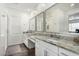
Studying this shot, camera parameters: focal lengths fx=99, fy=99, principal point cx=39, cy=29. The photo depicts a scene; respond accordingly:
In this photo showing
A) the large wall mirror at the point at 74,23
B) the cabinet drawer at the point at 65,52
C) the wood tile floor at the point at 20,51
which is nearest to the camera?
the cabinet drawer at the point at 65,52

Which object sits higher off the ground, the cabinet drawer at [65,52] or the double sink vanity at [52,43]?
the double sink vanity at [52,43]

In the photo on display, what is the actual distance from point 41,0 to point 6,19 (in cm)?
65

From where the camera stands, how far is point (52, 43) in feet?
5.24

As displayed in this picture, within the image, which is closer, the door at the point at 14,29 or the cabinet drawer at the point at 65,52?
the cabinet drawer at the point at 65,52

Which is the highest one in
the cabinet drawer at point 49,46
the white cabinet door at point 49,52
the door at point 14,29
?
the door at point 14,29

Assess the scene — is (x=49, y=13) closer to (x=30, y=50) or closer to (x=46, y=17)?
(x=46, y=17)

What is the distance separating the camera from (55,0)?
5.35 feet

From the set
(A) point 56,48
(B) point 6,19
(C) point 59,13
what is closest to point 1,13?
(B) point 6,19

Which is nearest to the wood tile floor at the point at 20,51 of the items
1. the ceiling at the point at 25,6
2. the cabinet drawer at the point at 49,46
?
the cabinet drawer at the point at 49,46

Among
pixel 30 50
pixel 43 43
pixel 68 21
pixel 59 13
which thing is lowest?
pixel 30 50

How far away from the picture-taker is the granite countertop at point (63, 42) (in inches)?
57.7

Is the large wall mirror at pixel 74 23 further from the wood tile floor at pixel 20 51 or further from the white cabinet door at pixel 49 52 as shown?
the wood tile floor at pixel 20 51

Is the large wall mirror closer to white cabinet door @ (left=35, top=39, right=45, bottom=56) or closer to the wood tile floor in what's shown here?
white cabinet door @ (left=35, top=39, right=45, bottom=56)

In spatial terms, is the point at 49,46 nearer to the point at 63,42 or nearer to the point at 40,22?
the point at 63,42
